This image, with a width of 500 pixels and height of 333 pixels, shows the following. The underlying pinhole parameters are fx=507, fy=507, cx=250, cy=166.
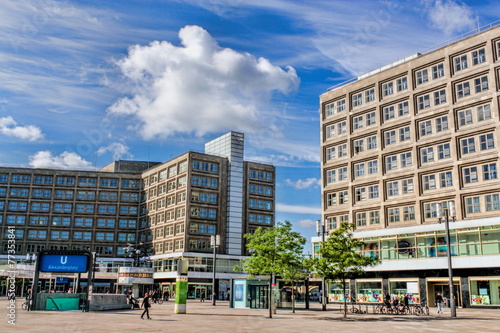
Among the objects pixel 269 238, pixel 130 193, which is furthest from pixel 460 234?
pixel 130 193

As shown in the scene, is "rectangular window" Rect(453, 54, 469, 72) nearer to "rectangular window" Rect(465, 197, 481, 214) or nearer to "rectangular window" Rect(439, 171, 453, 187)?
"rectangular window" Rect(439, 171, 453, 187)

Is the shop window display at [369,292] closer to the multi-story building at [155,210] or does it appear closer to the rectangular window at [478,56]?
the rectangular window at [478,56]

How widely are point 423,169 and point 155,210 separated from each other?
2400 inches

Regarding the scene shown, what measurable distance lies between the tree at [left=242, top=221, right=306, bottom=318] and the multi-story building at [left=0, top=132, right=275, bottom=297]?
1993 inches

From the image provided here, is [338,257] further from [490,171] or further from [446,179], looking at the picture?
[446,179]

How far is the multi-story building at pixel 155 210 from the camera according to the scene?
9294 cm

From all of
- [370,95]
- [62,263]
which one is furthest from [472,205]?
[62,263]

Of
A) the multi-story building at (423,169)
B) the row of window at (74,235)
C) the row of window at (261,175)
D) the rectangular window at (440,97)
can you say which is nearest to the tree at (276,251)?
the multi-story building at (423,169)

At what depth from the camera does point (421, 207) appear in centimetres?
5734

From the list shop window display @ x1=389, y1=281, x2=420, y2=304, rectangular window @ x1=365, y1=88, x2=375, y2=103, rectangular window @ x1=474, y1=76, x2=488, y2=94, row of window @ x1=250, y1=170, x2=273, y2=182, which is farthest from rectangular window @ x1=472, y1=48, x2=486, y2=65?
row of window @ x1=250, y1=170, x2=273, y2=182

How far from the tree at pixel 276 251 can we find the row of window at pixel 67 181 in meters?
75.2

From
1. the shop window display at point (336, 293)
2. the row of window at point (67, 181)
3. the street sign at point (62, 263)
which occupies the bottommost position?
the shop window display at point (336, 293)

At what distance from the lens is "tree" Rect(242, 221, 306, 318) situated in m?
39.3

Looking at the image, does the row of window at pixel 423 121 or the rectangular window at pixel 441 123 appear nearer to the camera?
the row of window at pixel 423 121
